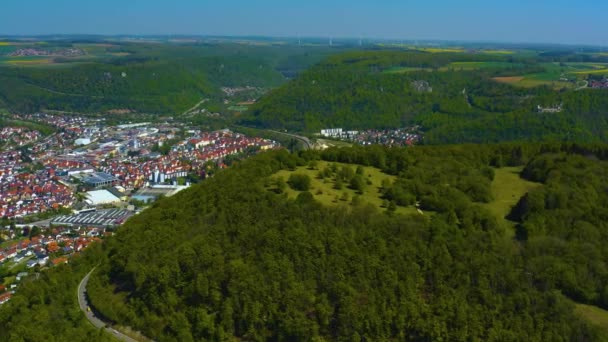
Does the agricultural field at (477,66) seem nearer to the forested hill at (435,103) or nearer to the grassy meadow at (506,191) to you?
the forested hill at (435,103)

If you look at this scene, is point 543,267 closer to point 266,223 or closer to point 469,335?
point 469,335

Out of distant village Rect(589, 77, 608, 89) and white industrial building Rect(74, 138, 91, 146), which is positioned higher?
distant village Rect(589, 77, 608, 89)

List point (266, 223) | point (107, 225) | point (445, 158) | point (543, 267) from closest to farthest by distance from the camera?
point (543, 267)
point (266, 223)
point (445, 158)
point (107, 225)

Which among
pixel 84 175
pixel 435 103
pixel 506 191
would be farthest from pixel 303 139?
pixel 506 191

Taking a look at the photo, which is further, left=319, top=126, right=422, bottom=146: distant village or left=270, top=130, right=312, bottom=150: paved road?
left=319, top=126, right=422, bottom=146: distant village

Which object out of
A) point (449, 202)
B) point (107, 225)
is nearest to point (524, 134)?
point (449, 202)

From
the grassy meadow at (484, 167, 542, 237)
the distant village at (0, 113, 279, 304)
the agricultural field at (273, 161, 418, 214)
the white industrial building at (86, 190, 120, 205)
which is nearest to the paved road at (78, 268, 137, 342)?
the distant village at (0, 113, 279, 304)

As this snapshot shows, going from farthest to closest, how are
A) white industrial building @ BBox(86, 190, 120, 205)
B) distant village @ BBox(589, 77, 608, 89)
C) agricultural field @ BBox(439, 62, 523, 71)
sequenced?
agricultural field @ BBox(439, 62, 523, 71) < distant village @ BBox(589, 77, 608, 89) < white industrial building @ BBox(86, 190, 120, 205)

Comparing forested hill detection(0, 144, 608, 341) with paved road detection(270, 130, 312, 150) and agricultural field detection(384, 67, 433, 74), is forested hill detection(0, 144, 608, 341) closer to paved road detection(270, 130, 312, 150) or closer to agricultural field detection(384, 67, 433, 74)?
paved road detection(270, 130, 312, 150)

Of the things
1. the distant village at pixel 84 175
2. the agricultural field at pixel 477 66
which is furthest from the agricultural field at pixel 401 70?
the distant village at pixel 84 175
